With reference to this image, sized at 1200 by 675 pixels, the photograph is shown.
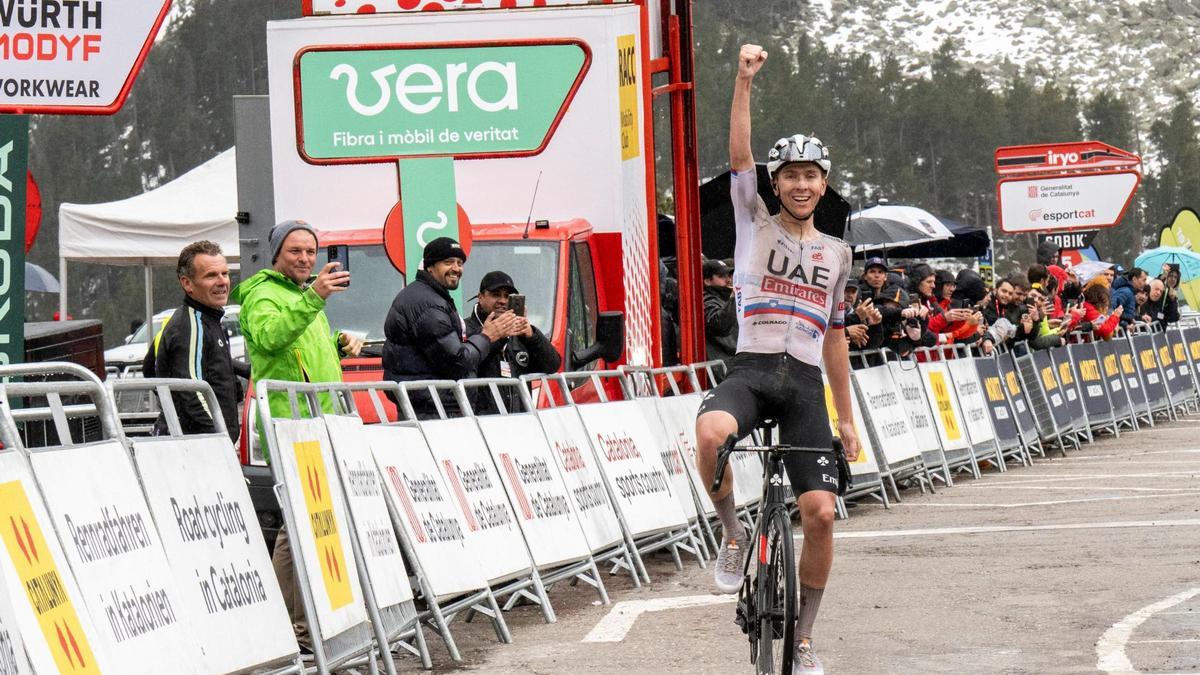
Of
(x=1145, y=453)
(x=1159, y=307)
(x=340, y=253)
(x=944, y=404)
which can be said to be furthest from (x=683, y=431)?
(x=1159, y=307)

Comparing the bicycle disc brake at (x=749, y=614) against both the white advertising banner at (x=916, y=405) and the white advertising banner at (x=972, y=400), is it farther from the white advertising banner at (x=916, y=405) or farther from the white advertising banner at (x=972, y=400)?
the white advertising banner at (x=972, y=400)

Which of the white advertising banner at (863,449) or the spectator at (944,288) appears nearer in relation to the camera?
the white advertising banner at (863,449)

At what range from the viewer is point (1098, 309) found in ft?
88.3

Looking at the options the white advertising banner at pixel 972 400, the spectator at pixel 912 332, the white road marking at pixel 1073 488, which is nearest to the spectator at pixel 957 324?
the white advertising banner at pixel 972 400

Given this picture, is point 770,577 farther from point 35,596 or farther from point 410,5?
point 410,5

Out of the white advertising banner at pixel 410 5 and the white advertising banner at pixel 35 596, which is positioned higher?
the white advertising banner at pixel 410 5

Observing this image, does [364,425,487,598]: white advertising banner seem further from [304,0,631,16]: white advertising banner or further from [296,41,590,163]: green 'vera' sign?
[304,0,631,16]: white advertising banner

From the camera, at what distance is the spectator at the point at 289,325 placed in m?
8.66

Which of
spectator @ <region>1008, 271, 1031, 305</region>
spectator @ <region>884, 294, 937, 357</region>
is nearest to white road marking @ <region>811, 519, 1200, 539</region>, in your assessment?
spectator @ <region>884, 294, 937, 357</region>

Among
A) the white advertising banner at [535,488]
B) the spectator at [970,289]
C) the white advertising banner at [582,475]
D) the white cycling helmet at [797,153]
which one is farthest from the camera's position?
the spectator at [970,289]

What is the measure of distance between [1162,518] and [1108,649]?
6.31m

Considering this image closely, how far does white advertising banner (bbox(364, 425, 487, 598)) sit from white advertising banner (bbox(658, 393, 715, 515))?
405 centimetres

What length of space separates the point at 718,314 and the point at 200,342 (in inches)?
307

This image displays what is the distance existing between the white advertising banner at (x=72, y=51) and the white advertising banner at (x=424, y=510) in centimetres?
194
